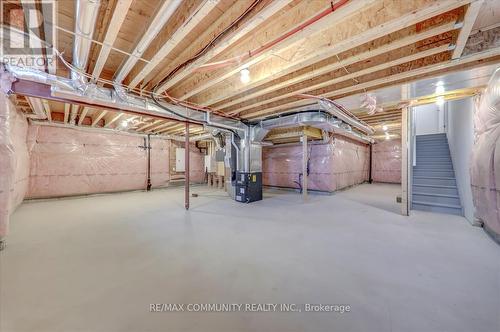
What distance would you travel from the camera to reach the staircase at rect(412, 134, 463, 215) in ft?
13.1

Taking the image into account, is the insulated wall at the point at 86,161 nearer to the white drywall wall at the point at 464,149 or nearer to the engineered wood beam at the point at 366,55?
the engineered wood beam at the point at 366,55

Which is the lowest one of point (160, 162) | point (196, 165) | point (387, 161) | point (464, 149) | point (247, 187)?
point (247, 187)

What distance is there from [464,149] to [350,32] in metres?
3.78

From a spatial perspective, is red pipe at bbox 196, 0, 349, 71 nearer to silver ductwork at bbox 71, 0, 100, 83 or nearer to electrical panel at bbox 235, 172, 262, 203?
silver ductwork at bbox 71, 0, 100, 83

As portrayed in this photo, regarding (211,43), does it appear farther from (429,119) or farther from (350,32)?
(429,119)

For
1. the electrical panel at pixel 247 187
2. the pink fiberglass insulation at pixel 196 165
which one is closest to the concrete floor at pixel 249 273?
the electrical panel at pixel 247 187

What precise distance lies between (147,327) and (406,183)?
4477 mm

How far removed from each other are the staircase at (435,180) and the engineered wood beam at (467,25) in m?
3.22

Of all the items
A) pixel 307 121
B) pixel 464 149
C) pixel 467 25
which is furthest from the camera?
pixel 307 121

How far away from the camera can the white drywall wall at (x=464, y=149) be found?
3297mm

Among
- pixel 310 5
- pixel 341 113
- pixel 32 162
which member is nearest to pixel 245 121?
pixel 341 113

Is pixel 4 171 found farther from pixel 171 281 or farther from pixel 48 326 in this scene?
pixel 171 281

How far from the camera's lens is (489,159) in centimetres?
225

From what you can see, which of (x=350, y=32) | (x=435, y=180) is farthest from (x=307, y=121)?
(x=435, y=180)
